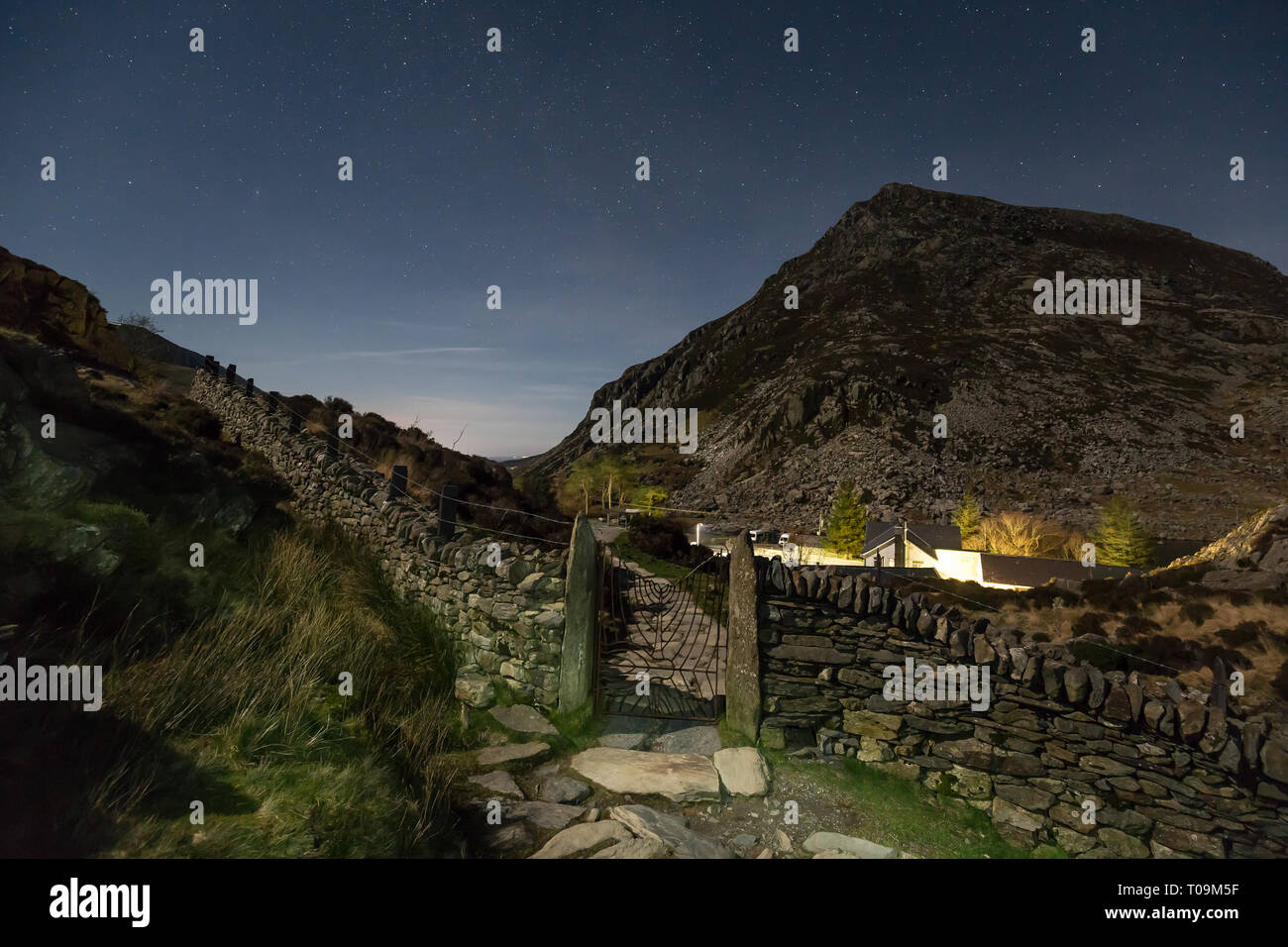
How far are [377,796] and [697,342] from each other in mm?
194512

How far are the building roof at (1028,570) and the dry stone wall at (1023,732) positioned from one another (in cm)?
3831

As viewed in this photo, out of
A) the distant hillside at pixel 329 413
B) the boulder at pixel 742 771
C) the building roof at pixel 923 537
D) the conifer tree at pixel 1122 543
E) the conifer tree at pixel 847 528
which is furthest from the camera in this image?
the conifer tree at pixel 847 528

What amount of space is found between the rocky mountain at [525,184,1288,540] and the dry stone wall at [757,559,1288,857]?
25.9 m

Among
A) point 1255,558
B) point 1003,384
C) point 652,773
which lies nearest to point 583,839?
point 652,773

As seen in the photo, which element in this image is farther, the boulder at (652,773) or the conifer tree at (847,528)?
the conifer tree at (847,528)

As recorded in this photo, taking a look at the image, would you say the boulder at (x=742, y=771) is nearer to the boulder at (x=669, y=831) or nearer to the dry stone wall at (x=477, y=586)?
the boulder at (x=669, y=831)

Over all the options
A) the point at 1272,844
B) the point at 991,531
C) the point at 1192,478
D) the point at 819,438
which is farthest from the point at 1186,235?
the point at 1272,844

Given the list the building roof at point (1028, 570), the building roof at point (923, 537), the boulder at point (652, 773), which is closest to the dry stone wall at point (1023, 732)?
the boulder at point (652, 773)

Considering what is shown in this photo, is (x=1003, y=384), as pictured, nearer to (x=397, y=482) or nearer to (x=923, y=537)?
(x=923, y=537)

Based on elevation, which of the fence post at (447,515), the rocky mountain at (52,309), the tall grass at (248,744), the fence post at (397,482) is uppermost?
the rocky mountain at (52,309)

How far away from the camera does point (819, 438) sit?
92375 millimetres

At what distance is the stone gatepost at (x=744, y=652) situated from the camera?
6.04 meters

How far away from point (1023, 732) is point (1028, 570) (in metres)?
→ 41.3
